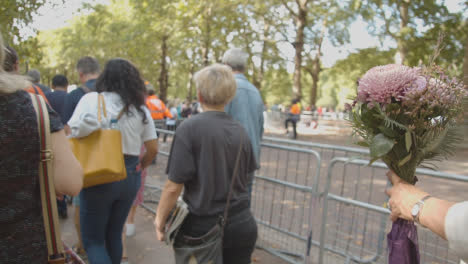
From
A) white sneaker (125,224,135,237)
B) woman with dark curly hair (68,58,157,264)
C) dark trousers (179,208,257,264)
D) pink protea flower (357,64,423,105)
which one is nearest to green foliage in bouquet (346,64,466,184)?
pink protea flower (357,64,423,105)

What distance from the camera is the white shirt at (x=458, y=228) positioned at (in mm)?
1256

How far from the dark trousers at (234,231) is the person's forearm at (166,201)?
0.14 metres

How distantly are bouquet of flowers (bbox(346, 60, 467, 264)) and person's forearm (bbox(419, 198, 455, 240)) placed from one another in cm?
18

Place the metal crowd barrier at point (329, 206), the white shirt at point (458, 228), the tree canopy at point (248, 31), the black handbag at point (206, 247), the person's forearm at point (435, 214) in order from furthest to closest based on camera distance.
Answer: the tree canopy at point (248, 31) < the metal crowd barrier at point (329, 206) < the black handbag at point (206, 247) < the person's forearm at point (435, 214) < the white shirt at point (458, 228)

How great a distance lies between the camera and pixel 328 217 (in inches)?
139

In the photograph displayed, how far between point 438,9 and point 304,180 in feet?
49.7

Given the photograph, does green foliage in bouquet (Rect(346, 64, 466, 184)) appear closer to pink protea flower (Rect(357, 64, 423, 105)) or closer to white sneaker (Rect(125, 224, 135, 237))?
pink protea flower (Rect(357, 64, 423, 105))

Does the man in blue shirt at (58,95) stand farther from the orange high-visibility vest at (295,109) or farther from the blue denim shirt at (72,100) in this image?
the orange high-visibility vest at (295,109)

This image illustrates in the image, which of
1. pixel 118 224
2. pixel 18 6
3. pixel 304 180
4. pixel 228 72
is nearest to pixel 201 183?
pixel 228 72

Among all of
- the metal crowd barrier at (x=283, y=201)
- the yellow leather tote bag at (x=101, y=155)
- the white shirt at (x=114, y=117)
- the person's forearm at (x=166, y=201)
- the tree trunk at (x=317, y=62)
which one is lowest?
the metal crowd barrier at (x=283, y=201)

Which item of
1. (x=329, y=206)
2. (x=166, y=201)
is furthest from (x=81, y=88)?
(x=329, y=206)

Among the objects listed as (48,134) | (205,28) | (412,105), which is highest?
(205,28)

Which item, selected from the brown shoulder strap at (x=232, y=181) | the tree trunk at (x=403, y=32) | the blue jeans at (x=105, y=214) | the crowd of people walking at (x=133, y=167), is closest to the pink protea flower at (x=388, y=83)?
the crowd of people walking at (x=133, y=167)

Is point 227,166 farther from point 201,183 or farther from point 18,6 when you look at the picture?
point 18,6
